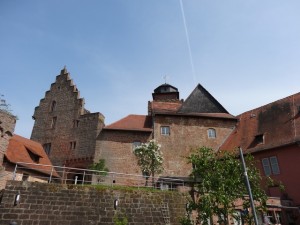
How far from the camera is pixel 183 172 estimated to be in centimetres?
2631

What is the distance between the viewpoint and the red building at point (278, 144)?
19562mm

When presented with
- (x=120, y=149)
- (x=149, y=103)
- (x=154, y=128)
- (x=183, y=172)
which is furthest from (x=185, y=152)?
(x=149, y=103)

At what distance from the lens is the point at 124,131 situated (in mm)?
27719

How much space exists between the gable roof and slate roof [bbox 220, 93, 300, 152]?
361cm

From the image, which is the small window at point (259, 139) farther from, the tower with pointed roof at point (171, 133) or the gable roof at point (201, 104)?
the gable roof at point (201, 104)

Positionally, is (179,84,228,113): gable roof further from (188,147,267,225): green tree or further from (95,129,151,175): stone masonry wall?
(188,147,267,225): green tree

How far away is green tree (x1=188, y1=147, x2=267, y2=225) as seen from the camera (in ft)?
35.8

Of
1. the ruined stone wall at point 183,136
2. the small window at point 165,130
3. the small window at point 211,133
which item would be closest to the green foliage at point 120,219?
the ruined stone wall at point 183,136

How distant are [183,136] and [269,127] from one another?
27.9 feet

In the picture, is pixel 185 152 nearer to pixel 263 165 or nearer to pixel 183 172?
pixel 183 172

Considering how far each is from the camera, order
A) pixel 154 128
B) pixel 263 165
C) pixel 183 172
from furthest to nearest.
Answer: pixel 154 128 → pixel 183 172 → pixel 263 165

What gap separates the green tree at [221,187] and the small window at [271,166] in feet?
34.2

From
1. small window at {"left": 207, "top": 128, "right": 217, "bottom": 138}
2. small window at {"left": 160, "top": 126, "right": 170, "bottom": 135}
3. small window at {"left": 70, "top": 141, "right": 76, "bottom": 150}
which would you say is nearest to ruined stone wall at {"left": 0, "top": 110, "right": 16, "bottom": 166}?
small window at {"left": 70, "top": 141, "right": 76, "bottom": 150}

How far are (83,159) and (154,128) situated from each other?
793cm
